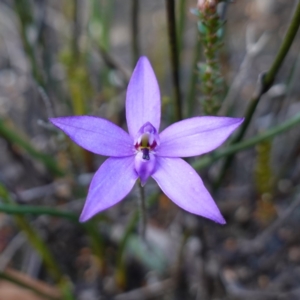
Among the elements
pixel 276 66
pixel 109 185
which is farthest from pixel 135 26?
pixel 109 185

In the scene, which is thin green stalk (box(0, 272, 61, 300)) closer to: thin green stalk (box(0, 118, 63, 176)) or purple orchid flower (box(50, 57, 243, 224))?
thin green stalk (box(0, 118, 63, 176))

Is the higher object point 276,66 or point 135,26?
point 135,26

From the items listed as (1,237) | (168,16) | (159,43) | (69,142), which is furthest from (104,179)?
(159,43)

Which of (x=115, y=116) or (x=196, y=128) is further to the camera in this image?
(x=115, y=116)

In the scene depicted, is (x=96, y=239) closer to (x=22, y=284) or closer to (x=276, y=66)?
(x=22, y=284)

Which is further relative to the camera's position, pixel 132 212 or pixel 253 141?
pixel 132 212

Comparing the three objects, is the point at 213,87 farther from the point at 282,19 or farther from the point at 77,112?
the point at 282,19

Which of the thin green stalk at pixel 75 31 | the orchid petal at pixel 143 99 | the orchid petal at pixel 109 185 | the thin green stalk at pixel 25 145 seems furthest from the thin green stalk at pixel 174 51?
the thin green stalk at pixel 75 31
